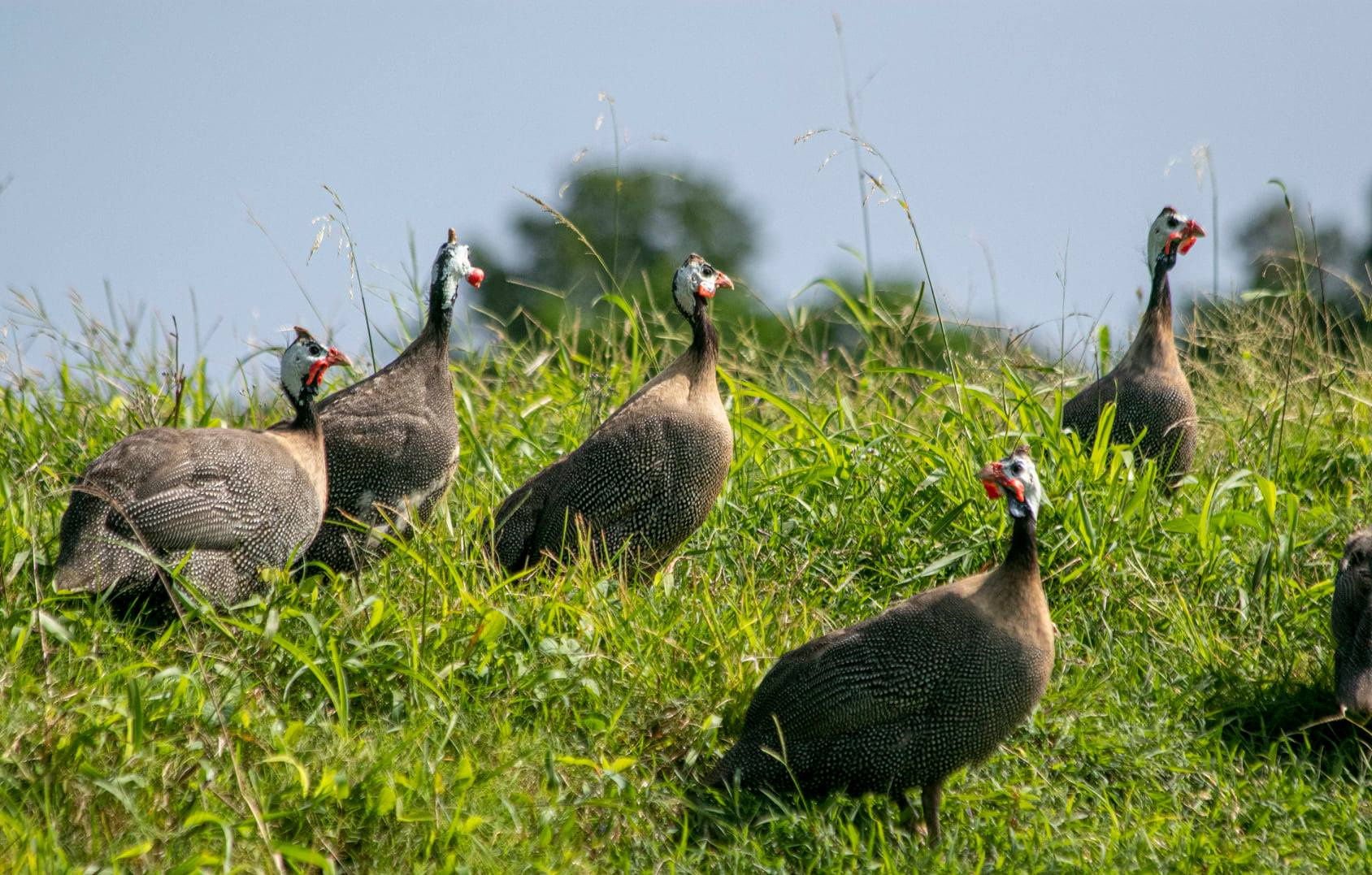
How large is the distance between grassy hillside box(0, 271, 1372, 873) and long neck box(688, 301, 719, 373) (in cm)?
40

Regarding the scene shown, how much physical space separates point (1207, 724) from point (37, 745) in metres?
3.20

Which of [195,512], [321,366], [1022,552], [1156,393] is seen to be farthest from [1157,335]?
[195,512]

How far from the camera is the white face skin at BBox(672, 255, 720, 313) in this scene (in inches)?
199

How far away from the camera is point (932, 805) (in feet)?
11.7

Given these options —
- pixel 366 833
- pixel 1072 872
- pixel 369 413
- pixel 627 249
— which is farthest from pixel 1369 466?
pixel 627 249

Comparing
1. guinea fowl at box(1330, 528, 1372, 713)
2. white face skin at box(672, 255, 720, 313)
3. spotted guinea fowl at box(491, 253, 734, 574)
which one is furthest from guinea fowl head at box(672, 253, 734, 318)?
guinea fowl at box(1330, 528, 1372, 713)

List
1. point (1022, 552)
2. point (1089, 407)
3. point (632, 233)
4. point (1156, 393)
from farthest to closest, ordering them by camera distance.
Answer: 1. point (632, 233)
2. point (1089, 407)
3. point (1156, 393)
4. point (1022, 552)

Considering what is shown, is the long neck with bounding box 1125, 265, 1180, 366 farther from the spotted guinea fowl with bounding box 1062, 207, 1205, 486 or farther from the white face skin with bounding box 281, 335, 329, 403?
the white face skin with bounding box 281, 335, 329, 403

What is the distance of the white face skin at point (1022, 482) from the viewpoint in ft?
12.3

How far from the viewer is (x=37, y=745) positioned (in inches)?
125

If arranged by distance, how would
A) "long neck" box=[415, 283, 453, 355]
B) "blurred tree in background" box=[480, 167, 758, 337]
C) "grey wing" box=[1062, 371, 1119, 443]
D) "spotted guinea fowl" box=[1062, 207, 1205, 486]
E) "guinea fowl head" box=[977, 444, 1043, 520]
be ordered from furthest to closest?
"blurred tree in background" box=[480, 167, 758, 337]
"grey wing" box=[1062, 371, 1119, 443]
"spotted guinea fowl" box=[1062, 207, 1205, 486]
"long neck" box=[415, 283, 453, 355]
"guinea fowl head" box=[977, 444, 1043, 520]

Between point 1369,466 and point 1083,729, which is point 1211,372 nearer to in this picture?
point 1369,466

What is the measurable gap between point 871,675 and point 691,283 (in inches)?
76.9

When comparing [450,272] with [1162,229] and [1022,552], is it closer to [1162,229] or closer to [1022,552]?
[1022,552]
